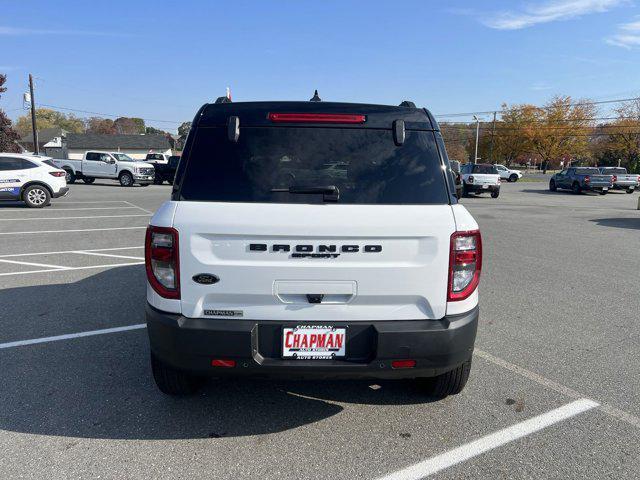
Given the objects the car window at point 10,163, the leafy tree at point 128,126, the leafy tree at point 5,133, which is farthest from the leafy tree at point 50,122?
the car window at point 10,163

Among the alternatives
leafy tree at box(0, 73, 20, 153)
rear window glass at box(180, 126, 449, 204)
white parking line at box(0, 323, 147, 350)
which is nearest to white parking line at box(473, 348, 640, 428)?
rear window glass at box(180, 126, 449, 204)

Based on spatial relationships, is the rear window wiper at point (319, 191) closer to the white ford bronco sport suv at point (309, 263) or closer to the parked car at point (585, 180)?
the white ford bronco sport suv at point (309, 263)

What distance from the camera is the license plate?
271 centimetres

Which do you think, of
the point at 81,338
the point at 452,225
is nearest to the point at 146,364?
the point at 81,338

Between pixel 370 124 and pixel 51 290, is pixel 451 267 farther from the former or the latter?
pixel 51 290

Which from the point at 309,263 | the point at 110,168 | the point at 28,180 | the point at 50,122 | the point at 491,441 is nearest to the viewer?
the point at 309,263

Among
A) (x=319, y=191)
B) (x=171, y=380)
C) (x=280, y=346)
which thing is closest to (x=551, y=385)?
(x=280, y=346)

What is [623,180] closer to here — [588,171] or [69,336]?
[588,171]

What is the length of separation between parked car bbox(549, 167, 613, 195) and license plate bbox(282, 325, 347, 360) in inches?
1247

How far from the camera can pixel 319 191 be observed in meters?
2.75

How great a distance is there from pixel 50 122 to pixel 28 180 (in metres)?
131

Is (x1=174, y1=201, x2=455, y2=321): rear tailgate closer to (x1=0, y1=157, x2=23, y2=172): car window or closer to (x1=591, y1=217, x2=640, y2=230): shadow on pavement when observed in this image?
(x1=591, y1=217, x2=640, y2=230): shadow on pavement

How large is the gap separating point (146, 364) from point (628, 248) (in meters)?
10.0

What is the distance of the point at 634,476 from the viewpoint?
2.59 metres
